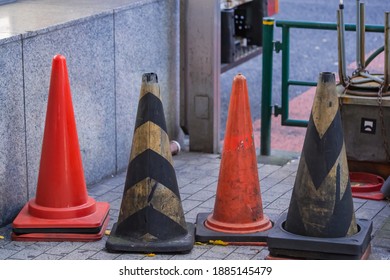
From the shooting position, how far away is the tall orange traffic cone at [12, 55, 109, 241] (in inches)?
243

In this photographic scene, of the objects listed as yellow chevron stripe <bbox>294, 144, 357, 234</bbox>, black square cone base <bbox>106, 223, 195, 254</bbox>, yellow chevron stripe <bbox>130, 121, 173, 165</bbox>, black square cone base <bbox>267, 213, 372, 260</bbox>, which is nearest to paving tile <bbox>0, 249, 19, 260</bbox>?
black square cone base <bbox>106, 223, 195, 254</bbox>

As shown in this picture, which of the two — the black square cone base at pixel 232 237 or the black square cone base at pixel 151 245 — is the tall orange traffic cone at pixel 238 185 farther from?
the black square cone base at pixel 151 245

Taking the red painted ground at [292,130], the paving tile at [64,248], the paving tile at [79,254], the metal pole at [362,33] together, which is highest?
the metal pole at [362,33]

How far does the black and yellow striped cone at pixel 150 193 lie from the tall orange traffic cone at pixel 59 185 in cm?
36

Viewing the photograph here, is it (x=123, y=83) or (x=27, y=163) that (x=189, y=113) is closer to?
(x=123, y=83)

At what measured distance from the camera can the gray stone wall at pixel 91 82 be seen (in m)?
6.48

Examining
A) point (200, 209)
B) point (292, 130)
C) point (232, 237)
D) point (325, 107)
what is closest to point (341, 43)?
point (200, 209)

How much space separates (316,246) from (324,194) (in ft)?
0.97

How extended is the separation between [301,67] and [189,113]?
4.87 metres

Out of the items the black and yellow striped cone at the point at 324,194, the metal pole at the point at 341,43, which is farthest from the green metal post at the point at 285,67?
the black and yellow striped cone at the point at 324,194

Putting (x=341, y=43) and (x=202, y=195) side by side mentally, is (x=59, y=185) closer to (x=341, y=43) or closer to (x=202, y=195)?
(x=202, y=195)
